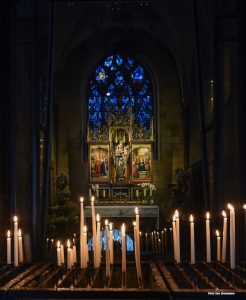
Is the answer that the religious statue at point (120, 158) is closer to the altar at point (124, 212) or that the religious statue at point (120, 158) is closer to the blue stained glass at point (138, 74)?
the altar at point (124, 212)

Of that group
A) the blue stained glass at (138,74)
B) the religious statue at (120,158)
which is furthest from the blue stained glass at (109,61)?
the religious statue at (120,158)

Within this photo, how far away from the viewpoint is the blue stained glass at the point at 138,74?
17.0m

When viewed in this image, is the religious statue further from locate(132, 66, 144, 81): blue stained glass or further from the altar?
locate(132, 66, 144, 81): blue stained glass

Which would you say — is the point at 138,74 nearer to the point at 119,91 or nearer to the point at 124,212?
the point at 119,91

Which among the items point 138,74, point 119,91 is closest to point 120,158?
point 119,91

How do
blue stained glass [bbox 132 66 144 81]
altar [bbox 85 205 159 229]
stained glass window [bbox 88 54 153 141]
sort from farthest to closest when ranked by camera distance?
blue stained glass [bbox 132 66 144 81] < stained glass window [bbox 88 54 153 141] < altar [bbox 85 205 159 229]

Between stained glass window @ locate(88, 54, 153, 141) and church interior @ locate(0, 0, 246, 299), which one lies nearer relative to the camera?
church interior @ locate(0, 0, 246, 299)

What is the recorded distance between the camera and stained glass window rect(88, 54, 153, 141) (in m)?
16.8

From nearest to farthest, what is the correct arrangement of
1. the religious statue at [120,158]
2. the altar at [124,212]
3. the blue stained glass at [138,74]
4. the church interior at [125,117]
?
the church interior at [125,117] → the altar at [124,212] → the religious statue at [120,158] → the blue stained glass at [138,74]

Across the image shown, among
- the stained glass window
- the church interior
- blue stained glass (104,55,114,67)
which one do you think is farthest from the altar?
blue stained glass (104,55,114,67)

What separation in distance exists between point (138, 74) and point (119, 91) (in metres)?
0.87

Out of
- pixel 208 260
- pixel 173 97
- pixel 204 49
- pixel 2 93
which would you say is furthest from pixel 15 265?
pixel 173 97

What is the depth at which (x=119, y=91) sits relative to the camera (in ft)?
55.9

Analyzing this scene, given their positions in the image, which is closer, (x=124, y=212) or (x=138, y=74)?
(x=124, y=212)
